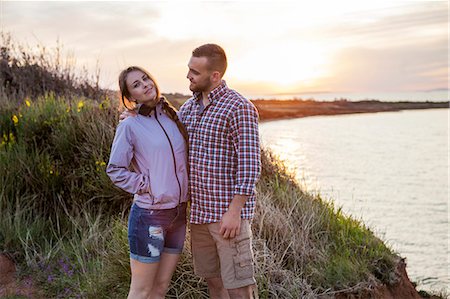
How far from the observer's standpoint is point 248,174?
3576mm

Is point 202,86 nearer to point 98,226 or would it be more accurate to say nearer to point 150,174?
point 150,174

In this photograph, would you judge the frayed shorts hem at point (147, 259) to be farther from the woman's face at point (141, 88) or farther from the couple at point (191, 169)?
the woman's face at point (141, 88)

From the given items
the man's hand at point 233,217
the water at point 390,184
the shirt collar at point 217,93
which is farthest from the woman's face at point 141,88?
the water at point 390,184

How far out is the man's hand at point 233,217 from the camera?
360 cm

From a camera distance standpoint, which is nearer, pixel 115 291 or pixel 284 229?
pixel 115 291

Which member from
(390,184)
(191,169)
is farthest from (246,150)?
(390,184)

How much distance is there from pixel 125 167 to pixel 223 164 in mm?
610

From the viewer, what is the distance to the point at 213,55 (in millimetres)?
3658

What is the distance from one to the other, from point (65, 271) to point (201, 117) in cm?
288

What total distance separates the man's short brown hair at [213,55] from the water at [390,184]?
156 inches

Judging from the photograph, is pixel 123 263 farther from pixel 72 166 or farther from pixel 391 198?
pixel 391 198

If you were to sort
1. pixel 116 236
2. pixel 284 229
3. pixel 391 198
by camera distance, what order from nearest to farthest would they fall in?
1. pixel 116 236
2. pixel 284 229
3. pixel 391 198

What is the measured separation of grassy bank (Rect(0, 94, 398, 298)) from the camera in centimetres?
527

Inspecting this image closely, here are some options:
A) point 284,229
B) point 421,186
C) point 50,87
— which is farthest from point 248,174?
point 421,186
